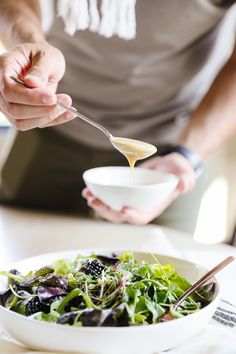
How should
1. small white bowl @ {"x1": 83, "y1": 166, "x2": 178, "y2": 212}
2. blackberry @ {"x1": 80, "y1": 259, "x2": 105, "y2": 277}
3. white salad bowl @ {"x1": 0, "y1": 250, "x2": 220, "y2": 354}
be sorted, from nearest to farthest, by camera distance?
white salad bowl @ {"x1": 0, "y1": 250, "x2": 220, "y2": 354}, blackberry @ {"x1": 80, "y1": 259, "x2": 105, "y2": 277}, small white bowl @ {"x1": 83, "y1": 166, "x2": 178, "y2": 212}

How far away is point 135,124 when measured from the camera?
1568 millimetres

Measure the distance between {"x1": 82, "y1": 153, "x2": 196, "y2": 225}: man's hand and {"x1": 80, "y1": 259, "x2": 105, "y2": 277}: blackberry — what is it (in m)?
0.32

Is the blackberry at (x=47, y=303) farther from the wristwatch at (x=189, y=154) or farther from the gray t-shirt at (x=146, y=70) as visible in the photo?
the gray t-shirt at (x=146, y=70)

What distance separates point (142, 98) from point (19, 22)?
1.26 feet

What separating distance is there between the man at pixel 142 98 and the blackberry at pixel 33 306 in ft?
2.30

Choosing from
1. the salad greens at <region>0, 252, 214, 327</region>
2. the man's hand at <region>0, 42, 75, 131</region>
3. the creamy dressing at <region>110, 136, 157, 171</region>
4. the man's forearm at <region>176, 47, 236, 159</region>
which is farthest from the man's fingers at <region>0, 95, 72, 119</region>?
the man's forearm at <region>176, 47, 236, 159</region>

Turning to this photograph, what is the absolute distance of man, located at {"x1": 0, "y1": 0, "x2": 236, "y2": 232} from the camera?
4.83 feet

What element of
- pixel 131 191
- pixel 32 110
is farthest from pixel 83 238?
pixel 32 110

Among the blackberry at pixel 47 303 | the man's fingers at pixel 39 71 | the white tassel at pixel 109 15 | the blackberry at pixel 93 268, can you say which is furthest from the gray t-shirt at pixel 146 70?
the blackberry at pixel 47 303

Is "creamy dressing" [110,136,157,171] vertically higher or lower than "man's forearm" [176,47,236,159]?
higher

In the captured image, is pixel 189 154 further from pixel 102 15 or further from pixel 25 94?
pixel 25 94

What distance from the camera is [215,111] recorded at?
1.54 meters

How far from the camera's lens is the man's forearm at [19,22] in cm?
131

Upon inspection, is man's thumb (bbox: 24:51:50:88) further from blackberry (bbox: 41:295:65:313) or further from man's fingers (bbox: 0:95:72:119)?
blackberry (bbox: 41:295:65:313)
